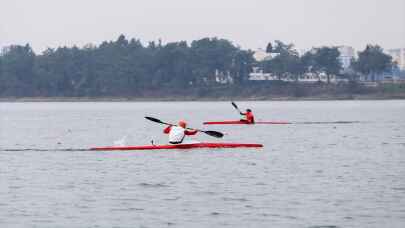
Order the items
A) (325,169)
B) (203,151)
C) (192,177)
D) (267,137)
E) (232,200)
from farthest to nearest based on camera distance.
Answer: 1. (267,137)
2. (203,151)
3. (325,169)
4. (192,177)
5. (232,200)

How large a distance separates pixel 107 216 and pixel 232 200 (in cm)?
427

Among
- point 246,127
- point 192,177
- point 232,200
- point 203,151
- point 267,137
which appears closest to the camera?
point 232,200

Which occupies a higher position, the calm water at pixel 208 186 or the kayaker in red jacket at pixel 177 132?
the kayaker in red jacket at pixel 177 132

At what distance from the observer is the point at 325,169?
1512 inches

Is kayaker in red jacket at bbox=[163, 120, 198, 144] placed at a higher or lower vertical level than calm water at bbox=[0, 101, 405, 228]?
higher

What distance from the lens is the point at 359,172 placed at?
122 feet

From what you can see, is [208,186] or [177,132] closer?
[208,186]

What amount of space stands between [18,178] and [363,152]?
18.2m

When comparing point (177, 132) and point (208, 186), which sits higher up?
point (177, 132)

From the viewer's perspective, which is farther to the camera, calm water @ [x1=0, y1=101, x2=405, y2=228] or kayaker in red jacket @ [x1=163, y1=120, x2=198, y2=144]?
kayaker in red jacket @ [x1=163, y1=120, x2=198, y2=144]

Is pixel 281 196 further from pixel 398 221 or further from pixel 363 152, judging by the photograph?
pixel 363 152

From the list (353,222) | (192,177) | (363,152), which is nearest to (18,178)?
(192,177)

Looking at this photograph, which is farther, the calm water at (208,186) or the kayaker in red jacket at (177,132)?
the kayaker in red jacket at (177,132)

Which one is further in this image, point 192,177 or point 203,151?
point 203,151
